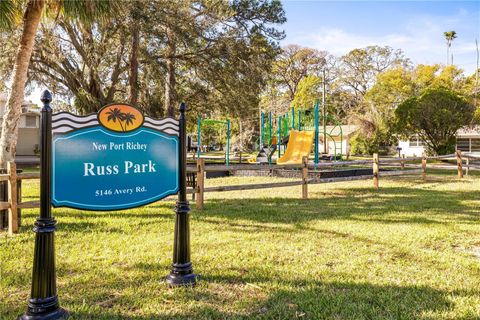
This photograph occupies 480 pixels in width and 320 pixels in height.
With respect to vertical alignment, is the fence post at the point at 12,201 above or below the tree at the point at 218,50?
below

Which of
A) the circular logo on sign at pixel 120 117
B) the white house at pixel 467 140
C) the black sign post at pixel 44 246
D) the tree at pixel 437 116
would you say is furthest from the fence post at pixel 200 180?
the white house at pixel 467 140

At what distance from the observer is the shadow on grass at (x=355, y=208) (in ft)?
21.8

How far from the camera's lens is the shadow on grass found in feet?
21.8

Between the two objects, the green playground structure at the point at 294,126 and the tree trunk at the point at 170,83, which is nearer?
the green playground structure at the point at 294,126

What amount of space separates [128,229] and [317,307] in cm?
365

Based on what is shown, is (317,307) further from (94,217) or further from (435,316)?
(94,217)

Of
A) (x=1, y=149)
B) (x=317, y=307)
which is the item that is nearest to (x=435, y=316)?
(x=317, y=307)

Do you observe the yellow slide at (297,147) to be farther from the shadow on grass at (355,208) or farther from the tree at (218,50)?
the shadow on grass at (355,208)

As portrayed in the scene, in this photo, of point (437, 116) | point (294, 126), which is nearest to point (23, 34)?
point (294, 126)

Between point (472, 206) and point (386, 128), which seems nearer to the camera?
point (472, 206)

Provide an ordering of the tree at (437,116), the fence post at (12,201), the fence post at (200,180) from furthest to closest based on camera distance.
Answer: the tree at (437,116), the fence post at (200,180), the fence post at (12,201)

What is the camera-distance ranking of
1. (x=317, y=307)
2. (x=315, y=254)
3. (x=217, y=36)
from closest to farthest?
(x=317, y=307)
(x=315, y=254)
(x=217, y=36)

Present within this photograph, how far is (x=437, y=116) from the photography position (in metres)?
23.5

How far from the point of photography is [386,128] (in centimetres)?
3306
